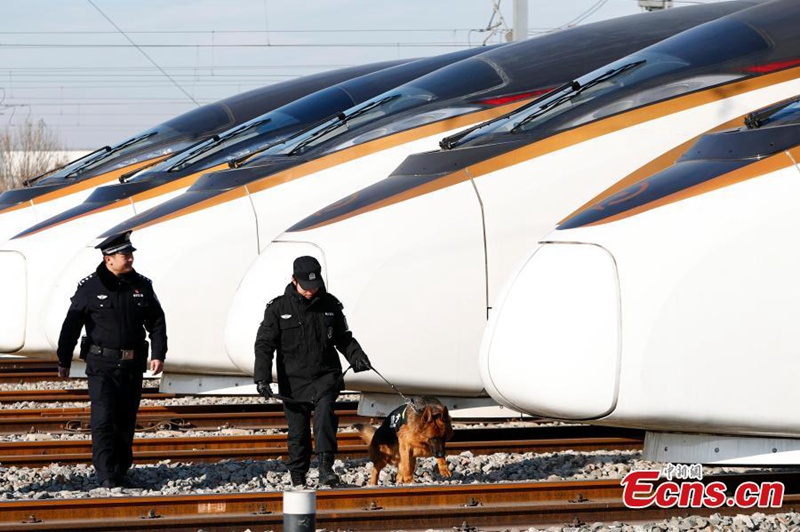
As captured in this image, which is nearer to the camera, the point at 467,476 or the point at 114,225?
the point at 467,476

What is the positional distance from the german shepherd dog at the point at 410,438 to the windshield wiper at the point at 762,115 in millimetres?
2333

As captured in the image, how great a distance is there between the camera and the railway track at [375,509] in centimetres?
676

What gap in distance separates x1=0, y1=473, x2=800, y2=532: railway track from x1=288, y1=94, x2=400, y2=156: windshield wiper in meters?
4.98

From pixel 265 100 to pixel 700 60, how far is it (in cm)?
786

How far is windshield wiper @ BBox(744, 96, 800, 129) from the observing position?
7.76 metres

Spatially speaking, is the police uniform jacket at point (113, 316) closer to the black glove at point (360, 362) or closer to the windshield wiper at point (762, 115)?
the black glove at point (360, 362)

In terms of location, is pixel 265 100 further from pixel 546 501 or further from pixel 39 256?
pixel 546 501

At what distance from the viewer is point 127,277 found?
858cm

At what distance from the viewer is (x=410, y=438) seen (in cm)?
792

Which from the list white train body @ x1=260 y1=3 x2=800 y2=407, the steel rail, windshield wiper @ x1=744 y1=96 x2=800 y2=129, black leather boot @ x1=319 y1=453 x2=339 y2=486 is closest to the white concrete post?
black leather boot @ x1=319 y1=453 x2=339 y2=486

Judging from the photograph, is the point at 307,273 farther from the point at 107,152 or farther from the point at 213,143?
the point at 107,152

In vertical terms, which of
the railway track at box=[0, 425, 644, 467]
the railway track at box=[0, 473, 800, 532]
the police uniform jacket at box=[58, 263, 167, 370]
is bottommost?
the railway track at box=[0, 473, 800, 532]

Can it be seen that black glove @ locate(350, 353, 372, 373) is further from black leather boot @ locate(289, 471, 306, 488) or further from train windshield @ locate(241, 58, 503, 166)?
train windshield @ locate(241, 58, 503, 166)

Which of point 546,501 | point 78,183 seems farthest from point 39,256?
point 546,501
